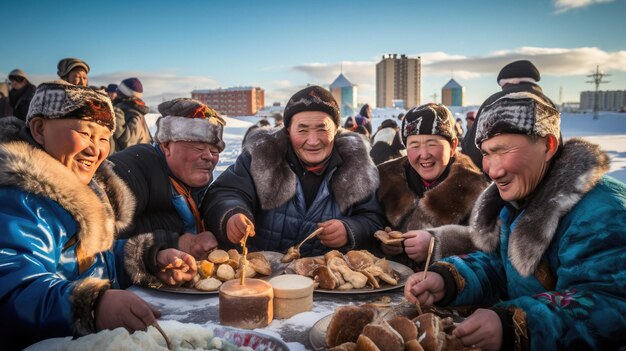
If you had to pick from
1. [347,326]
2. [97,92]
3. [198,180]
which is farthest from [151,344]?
[198,180]

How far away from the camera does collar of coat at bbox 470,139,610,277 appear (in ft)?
4.52

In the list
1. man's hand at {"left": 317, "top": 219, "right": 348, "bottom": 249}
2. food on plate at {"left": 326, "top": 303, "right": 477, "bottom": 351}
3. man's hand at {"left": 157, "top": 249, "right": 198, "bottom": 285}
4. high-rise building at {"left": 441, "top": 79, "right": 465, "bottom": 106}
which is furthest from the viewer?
high-rise building at {"left": 441, "top": 79, "right": 465, "bottom": 106}

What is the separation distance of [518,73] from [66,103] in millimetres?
4070

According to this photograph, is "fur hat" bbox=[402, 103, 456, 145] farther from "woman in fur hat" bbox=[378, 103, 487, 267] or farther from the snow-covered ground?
the snow-covered ground

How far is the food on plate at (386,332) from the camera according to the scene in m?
1.08

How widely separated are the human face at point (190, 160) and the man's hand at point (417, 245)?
1.22 m

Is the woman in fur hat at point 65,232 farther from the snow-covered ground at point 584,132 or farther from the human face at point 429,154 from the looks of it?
the snow-covered ground at point 584,132

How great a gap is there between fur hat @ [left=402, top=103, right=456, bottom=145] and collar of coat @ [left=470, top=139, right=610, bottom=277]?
3.06 feet

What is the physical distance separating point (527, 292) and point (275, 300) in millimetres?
921

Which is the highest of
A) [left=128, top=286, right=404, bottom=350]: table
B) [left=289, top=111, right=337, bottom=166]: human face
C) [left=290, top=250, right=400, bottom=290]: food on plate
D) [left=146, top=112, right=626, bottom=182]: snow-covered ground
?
[left=289, top=111, right=337, bottom=166]: human face

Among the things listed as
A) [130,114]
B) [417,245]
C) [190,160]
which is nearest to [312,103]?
[190,160]

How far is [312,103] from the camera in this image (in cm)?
259

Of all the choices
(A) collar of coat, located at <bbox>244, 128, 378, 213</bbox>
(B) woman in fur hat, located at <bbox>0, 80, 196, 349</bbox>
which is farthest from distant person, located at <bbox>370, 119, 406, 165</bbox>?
(B) woman in fur hat, located at <bbox>0, 80, 196, 349</bbox>

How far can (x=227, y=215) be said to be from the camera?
2.28 m
